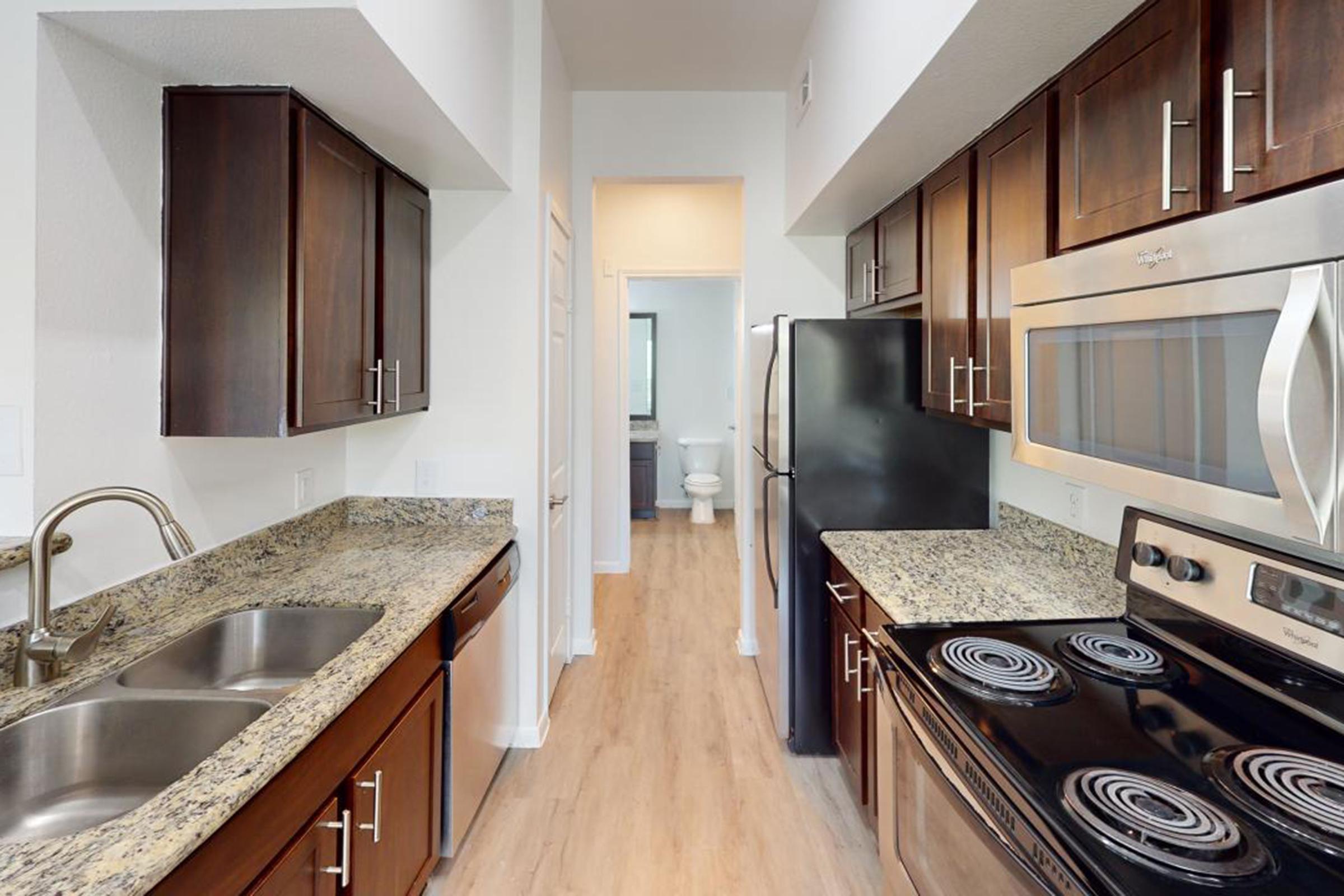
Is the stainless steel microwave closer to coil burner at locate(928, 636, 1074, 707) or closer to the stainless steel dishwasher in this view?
coil burner at locate(928, 636, 1074, 707)

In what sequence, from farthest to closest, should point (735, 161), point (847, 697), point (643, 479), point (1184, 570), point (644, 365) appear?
point (644, 365) < point (643, 479) < point (735, 161) < point (847, 697) < point (1184, 570)

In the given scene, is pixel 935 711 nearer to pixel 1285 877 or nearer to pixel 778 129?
pixel 1285 877

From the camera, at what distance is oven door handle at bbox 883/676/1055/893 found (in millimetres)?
940

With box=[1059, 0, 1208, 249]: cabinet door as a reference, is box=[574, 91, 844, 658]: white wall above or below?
above

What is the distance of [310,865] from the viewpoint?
1.16 m

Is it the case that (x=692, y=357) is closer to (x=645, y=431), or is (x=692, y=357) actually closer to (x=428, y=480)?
(x=645, y=431)

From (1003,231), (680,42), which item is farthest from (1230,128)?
(680,42)

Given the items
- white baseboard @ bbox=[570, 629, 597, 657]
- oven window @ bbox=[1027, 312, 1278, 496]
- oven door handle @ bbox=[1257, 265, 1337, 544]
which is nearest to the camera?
oven door handle @ bbox=[1257, 265, 1337, 544]

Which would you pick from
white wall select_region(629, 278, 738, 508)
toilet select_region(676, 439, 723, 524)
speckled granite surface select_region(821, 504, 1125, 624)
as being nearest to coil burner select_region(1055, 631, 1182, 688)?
speckled granite surface select_region(821, 504, 1125, 624)

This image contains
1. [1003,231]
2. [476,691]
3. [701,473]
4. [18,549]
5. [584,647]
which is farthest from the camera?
[701,473]

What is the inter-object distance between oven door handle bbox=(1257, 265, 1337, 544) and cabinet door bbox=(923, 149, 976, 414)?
1.21 metres

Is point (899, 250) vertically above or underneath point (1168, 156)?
above

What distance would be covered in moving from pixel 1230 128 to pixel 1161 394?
40 cm

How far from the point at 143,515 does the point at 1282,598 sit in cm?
228
